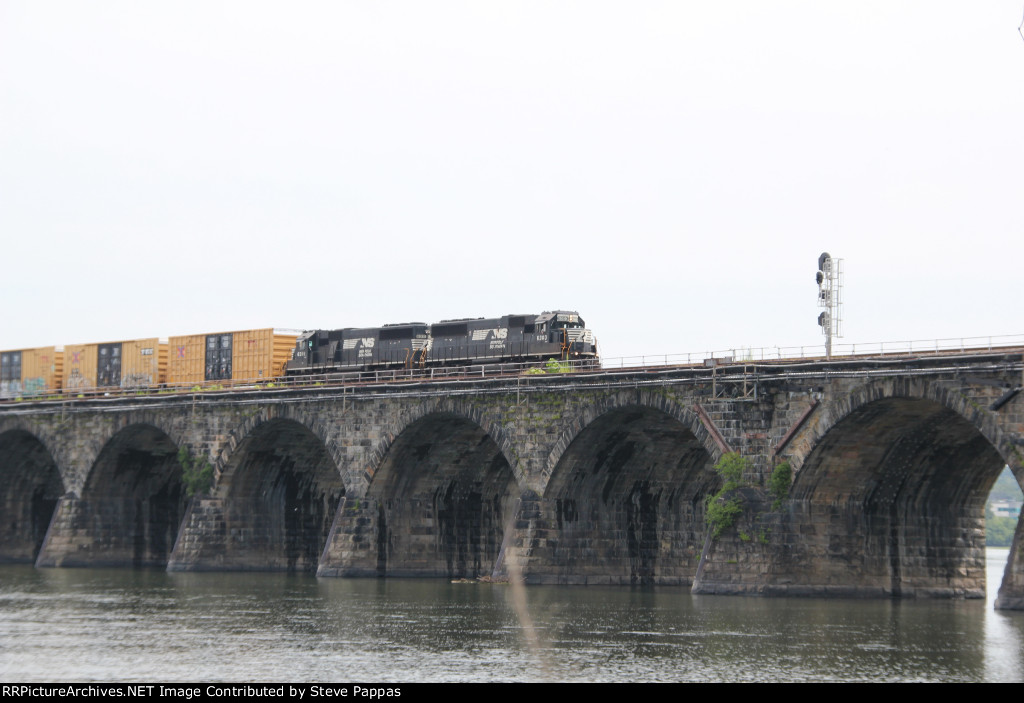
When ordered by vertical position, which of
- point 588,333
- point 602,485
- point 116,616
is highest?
point 588,333

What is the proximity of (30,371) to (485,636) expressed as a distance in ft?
187

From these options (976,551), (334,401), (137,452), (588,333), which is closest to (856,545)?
(976,551)

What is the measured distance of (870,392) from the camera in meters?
51.5

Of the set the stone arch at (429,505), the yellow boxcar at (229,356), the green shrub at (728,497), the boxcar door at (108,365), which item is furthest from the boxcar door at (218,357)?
the green shrub at (728,497)

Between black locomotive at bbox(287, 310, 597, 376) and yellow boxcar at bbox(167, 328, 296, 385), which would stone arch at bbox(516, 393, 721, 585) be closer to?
black locomotive at bbox(287, 310, 597, 376)

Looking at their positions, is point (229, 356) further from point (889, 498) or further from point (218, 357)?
point (889, 498)

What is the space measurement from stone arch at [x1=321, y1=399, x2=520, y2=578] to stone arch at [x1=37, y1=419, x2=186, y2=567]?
49.0 feet

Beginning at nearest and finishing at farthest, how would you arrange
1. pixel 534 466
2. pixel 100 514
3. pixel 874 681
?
pixel 874 681, pixel 534 466, pixel 100 514

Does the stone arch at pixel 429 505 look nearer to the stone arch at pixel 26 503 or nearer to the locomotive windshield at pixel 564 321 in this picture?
the locomotive windshield at pixel 564 321

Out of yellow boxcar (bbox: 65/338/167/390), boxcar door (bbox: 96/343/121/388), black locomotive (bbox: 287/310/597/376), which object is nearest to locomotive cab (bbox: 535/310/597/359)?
black locomotive (bbox: 287/310/597/376)

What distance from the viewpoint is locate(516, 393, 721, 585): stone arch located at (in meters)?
60.1

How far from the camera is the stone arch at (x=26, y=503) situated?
287 ft

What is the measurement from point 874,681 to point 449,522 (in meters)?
36.7

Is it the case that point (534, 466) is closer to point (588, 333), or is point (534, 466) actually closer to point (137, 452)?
point (588, 333)
